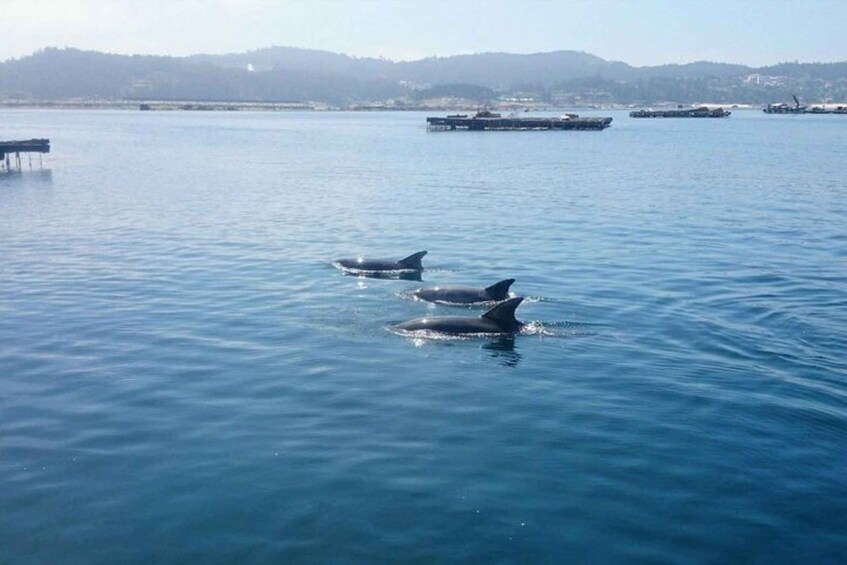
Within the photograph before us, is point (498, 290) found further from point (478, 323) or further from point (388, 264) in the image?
point (388, 264)

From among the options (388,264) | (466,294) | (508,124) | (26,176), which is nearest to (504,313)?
(466,294)

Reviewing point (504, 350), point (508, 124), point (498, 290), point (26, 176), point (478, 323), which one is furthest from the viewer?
point (508, 124)

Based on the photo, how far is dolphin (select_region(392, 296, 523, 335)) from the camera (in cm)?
2123

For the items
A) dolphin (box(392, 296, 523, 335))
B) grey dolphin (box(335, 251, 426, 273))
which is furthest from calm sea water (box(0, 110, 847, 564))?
grey dolphin (box(335, 251, 426, 273))

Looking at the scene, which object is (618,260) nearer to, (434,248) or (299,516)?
(434,248)

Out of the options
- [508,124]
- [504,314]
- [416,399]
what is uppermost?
[508,124]

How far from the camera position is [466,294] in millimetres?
24750

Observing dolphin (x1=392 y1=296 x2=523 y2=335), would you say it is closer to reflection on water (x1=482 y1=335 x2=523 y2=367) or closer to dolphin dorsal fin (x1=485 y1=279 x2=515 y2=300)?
reflection on water (x1=482 y1=335 x2=523 y2=367)

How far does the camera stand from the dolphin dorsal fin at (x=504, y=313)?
69.7 ft

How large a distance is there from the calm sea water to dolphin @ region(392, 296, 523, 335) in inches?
19.5

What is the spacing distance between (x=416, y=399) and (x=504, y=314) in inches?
206

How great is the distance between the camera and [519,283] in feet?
92.2

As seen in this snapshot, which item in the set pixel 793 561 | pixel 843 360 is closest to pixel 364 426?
pixel 793 561

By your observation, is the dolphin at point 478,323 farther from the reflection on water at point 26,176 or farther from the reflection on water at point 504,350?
the reflection on water at point 26,176
